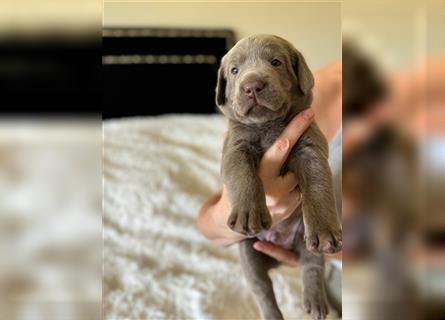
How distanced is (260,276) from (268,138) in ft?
0.58

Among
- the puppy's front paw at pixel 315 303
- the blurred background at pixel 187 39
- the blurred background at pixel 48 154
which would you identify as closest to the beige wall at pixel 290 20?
the blurred background at pixel 187 39

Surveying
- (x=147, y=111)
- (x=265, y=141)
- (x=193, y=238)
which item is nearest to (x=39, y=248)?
(x=265, y=141)

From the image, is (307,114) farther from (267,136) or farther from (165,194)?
(165,194)

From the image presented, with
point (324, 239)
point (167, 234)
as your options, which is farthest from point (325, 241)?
point (167, 234)

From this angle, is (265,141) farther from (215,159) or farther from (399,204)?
(215,159)

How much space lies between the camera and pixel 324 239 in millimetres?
387

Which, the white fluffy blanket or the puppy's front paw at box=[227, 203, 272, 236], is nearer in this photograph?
the puppy's front paw at box=[227, 203, 272, 236]

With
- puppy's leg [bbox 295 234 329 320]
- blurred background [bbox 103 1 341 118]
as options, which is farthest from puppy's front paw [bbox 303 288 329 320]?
blurred background [bbox 103 1 341 118]

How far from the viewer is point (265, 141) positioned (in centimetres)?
43

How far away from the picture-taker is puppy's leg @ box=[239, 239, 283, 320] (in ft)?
1.69

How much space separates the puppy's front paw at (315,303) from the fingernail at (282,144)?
160 mm

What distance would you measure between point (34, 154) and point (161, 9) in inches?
7.6

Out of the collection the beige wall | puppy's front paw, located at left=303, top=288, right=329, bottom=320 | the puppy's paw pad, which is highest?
the beige wall

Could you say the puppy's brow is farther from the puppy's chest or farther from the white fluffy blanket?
the white fluffy blanket
